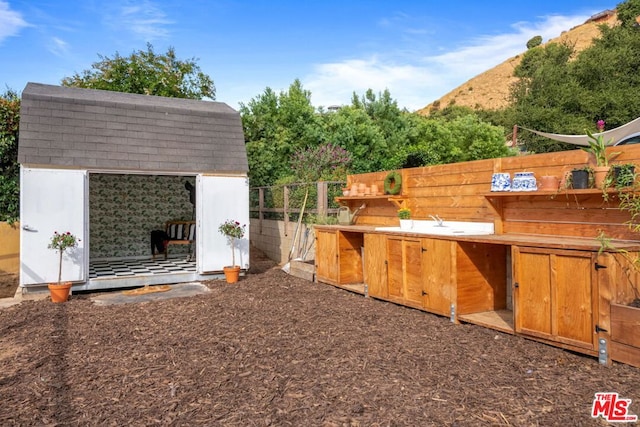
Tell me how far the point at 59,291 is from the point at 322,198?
477 centimetres

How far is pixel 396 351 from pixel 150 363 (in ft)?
7.32

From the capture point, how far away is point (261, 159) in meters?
14.5

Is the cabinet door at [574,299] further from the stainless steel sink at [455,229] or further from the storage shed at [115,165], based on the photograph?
the storage shed at [115,165]

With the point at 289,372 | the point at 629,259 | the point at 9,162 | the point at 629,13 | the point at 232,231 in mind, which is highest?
the point at 629,13

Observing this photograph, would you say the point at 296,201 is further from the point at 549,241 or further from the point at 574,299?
the point at 574,299

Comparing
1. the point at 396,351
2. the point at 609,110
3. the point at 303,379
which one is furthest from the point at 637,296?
the point at 609,110

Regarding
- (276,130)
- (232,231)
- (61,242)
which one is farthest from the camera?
(276,130)

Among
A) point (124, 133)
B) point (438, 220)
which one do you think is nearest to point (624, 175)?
point (438, 220)

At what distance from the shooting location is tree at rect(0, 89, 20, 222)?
8883 millimetres

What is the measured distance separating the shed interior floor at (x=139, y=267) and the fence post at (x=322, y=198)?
2.71m

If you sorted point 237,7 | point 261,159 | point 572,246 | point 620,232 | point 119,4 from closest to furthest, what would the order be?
point 572,246, point 620,232, point 119,4, point 237,7, point 261,159

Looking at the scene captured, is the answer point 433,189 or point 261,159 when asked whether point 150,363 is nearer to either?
point 433,189

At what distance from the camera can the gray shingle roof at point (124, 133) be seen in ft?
24.5

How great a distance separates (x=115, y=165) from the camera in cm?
773
